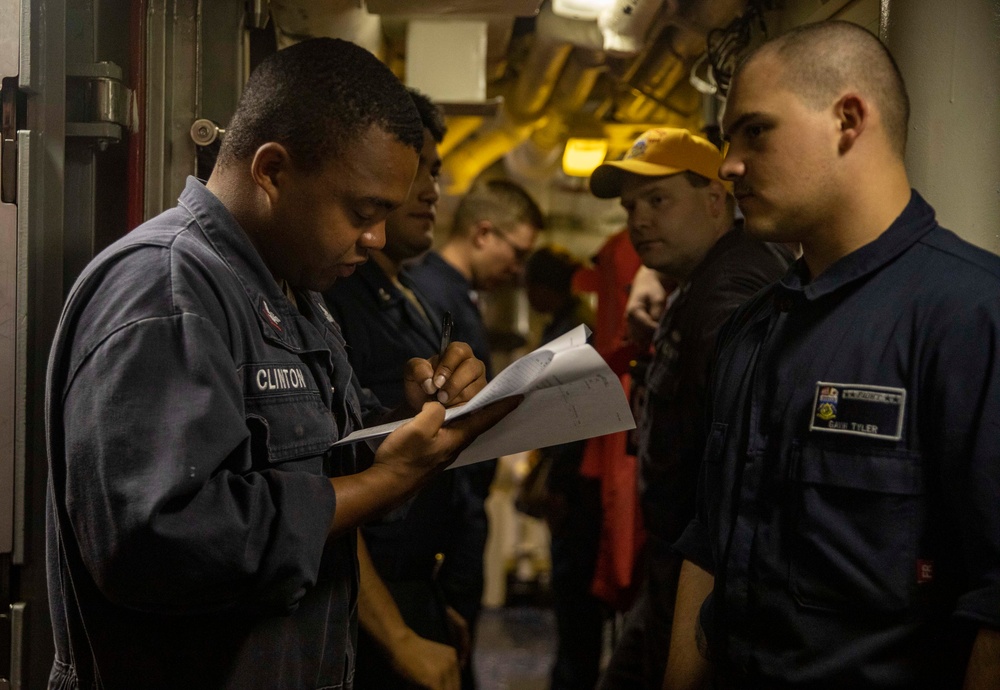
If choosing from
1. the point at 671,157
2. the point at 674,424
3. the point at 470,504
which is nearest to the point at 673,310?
the point at 674,424

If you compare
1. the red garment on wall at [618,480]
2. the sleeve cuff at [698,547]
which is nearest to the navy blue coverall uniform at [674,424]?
the red garment on wall at [618,480]

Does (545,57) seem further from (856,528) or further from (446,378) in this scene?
(856,528)

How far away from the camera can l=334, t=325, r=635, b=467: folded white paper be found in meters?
1.14

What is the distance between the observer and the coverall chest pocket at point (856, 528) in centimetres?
118

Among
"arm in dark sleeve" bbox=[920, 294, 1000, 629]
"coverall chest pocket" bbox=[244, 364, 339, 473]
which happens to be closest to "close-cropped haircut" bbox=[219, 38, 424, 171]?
"coverall chest pocket" bbox=[244, 364, 339, 473]

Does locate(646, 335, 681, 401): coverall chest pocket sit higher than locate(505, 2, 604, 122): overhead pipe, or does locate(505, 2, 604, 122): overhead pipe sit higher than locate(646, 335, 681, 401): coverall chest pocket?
locate(505, 2, 604, 122): overhead pipe

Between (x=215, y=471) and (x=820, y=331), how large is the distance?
3.04 feet

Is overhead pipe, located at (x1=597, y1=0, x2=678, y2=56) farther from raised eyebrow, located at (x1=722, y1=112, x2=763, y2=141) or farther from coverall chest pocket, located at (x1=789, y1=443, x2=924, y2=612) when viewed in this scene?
coverall chest pocket, located at (x1=789, y1=443, x2=924, y2=612)

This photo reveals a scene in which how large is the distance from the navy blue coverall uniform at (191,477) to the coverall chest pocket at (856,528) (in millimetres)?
705

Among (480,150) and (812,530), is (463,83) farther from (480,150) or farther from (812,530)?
(812,530)

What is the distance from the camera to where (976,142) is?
1.53 m

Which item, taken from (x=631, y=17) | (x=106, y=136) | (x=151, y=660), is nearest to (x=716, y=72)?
(x=631, y=17)

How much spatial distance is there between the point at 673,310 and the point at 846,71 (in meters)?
1.17

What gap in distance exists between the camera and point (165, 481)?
3.23 feet
